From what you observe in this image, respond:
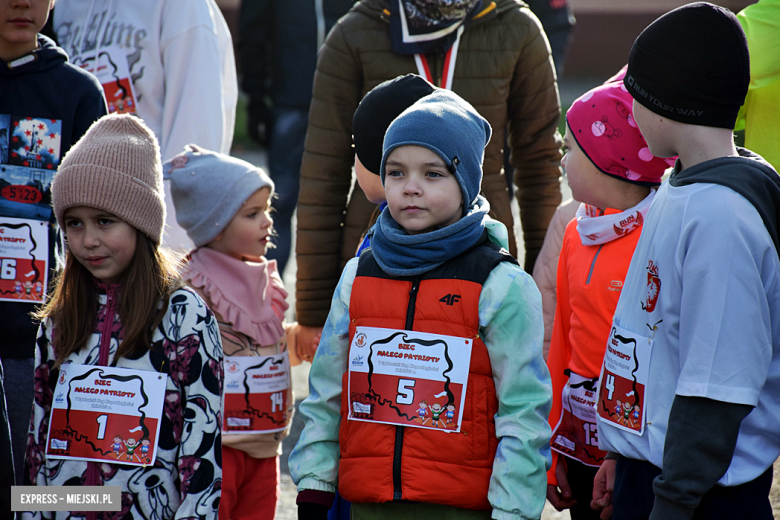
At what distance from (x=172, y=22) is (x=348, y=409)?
220 cm

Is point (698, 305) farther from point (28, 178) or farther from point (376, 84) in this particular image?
point (28, 178)

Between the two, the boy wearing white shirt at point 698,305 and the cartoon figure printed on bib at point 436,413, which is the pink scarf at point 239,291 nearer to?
the cartoon figure printed on bib at point 436,413

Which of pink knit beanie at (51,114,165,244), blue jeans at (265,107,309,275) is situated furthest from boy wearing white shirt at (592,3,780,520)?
blue jeans at (265,107,309,275)

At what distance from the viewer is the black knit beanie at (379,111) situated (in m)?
2.74

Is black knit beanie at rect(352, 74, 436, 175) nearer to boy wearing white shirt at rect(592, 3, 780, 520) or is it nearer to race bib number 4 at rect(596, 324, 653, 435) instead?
boy wearing white shirt at rect(592, 3, 780, 520)

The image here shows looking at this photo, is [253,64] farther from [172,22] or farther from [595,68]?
[595,68]

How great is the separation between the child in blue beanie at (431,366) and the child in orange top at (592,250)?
1.43 feet

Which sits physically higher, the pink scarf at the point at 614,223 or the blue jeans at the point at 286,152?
the pink scarf at the point at 614,223

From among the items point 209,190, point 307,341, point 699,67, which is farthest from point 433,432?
point 209,190

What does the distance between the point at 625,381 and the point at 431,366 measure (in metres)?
0.48

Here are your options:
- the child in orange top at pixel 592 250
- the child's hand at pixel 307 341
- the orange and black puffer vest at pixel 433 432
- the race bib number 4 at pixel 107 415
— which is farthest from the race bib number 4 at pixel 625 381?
the child's hand at pixel 307 341

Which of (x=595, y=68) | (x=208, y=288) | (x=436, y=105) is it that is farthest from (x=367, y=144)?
(x=595, y=68)

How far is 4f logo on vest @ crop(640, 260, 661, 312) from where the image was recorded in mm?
2008

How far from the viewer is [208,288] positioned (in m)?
3.16
